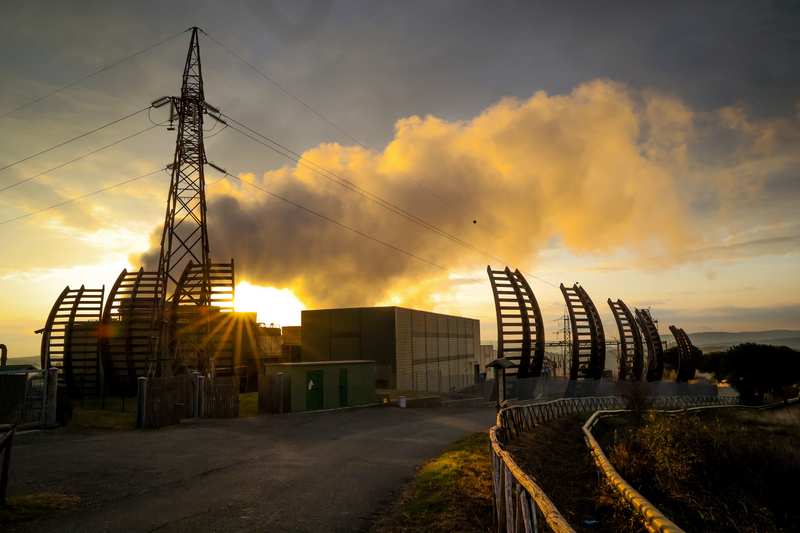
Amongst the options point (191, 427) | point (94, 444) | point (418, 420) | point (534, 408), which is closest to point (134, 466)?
point (94, 444)

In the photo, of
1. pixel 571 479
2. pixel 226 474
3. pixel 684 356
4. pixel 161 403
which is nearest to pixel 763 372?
pixel 684 356

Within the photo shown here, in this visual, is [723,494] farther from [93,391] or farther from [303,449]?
[93,391]

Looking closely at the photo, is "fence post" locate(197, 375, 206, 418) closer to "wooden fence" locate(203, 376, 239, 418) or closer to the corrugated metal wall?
"wooden fence" locate(203, 376, 239, 418)

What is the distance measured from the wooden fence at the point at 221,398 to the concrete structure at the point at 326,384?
2.94 metres

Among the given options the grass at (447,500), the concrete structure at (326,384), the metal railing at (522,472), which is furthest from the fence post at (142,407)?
the metal railing at (522,472)

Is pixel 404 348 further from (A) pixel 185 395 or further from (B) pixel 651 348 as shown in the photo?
(A) pixel 185 395

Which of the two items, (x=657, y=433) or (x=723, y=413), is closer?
(x=657, y=433)

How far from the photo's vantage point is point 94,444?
1543cm

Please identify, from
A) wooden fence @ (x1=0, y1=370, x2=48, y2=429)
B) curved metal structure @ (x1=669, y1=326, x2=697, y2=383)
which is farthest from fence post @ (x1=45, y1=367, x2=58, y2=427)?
curved metal structure @ (x1=669, y1=326, x2=697, y2=383)

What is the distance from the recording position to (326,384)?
1054 inches

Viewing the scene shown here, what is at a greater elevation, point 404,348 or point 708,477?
point 404,348

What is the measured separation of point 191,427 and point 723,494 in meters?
19.1

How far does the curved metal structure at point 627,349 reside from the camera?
41.7 meters

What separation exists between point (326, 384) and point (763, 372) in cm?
4290
